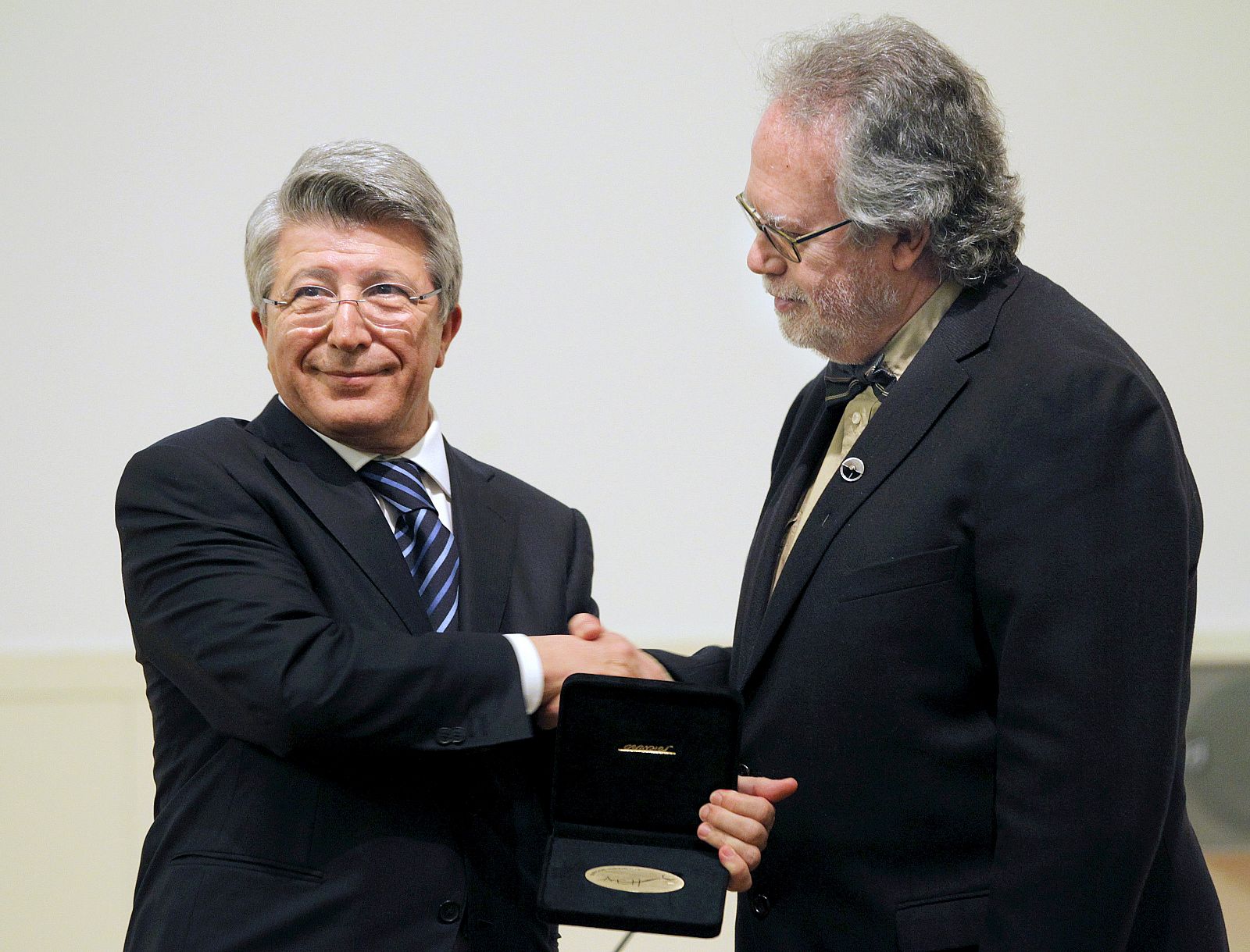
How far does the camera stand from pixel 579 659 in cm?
198

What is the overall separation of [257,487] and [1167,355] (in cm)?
293

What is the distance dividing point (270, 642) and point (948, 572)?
98 cm

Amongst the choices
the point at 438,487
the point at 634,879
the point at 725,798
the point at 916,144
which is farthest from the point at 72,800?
the point at 916,144

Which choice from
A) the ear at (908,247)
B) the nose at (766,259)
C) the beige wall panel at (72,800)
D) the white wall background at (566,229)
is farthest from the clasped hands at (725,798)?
the beige wall panel at (72,800)

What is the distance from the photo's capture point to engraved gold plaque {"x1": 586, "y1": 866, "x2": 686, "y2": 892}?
1.81 metres

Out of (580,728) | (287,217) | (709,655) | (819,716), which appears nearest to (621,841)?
(580,728)

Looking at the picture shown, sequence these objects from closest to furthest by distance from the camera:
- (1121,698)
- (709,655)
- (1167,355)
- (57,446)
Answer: (1121,698) < (709,655) < (57,446) < (1167,355)

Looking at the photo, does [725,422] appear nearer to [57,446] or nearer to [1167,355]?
[1167,355]

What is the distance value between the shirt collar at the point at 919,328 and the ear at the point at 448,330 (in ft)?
2.62

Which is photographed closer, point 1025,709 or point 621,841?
point 1025,709

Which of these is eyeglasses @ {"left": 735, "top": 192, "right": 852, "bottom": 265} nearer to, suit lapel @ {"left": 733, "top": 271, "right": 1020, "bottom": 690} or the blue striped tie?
suit lapel @ {"left": 733, "top": 271, "right": 1020, "bottom": 690}

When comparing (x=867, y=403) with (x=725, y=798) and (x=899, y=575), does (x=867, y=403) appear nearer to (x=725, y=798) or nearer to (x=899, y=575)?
(x=899, y=575)

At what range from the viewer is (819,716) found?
6.01 feet

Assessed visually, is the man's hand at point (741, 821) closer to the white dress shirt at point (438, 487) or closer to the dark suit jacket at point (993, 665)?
the dark suit jacket at point (993, 665)
